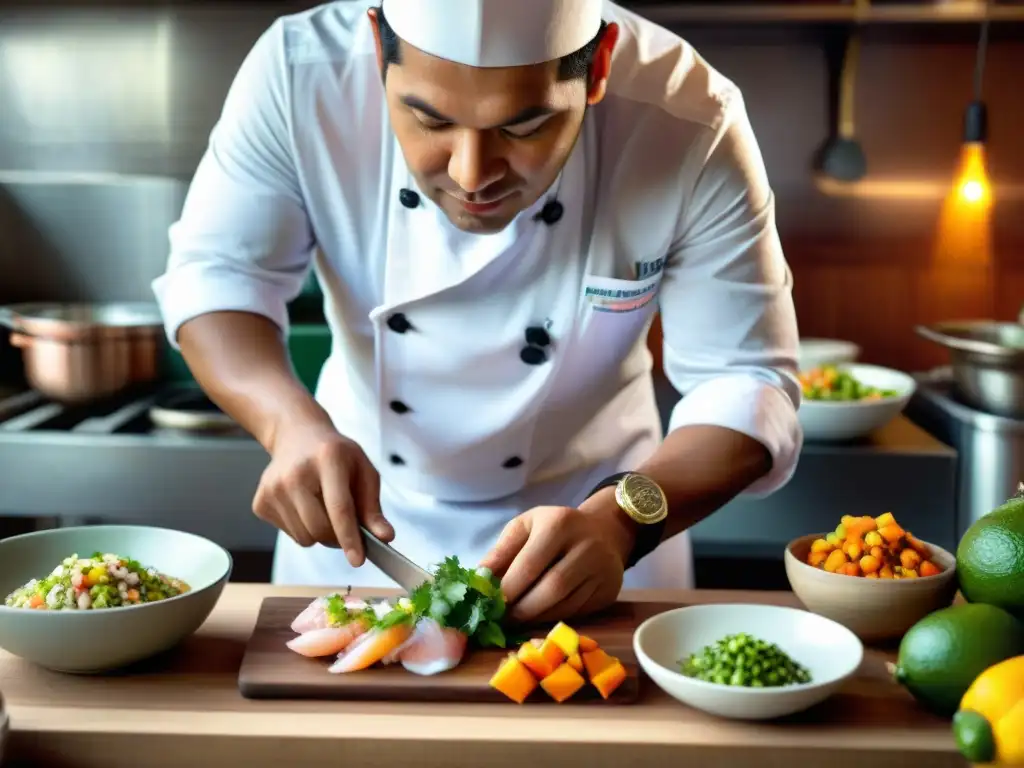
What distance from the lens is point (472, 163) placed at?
1.44 meters

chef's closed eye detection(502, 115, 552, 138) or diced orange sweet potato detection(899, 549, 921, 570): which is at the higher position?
chef's closed eye detection(502, 115, 552, 138)

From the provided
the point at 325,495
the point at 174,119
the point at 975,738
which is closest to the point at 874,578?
the point at 975,738

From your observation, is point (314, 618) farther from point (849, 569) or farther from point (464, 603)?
point (849, 569)

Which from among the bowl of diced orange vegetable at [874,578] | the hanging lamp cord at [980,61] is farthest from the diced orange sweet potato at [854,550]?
the hanging lamp cord at [980,61]

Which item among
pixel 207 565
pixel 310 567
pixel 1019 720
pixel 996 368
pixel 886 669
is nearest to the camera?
pixel 1019 720

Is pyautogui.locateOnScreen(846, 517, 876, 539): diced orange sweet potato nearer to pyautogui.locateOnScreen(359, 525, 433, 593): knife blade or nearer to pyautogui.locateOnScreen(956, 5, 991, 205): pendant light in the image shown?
pyautogui.locateOnScreen(359, 525, 433, 593): knife blade

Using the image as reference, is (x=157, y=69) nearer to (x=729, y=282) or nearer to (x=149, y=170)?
(x=149, y=170)

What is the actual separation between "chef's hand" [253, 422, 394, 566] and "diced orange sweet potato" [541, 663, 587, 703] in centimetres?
31

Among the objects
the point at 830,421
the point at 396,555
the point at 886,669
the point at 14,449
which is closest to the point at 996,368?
the point at 830,421

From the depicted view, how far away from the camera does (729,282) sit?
5.86 ft

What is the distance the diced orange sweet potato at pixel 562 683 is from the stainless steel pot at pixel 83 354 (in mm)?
2041

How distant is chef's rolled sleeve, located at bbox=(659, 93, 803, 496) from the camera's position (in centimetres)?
177

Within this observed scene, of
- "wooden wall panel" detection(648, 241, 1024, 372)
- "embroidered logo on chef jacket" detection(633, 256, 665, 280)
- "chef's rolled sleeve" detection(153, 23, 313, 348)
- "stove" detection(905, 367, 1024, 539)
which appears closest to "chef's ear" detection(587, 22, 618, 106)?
"embroidered logo on chef jacket" detection(633, 256, 665, 280)

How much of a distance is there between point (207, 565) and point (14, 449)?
1.61 meters
